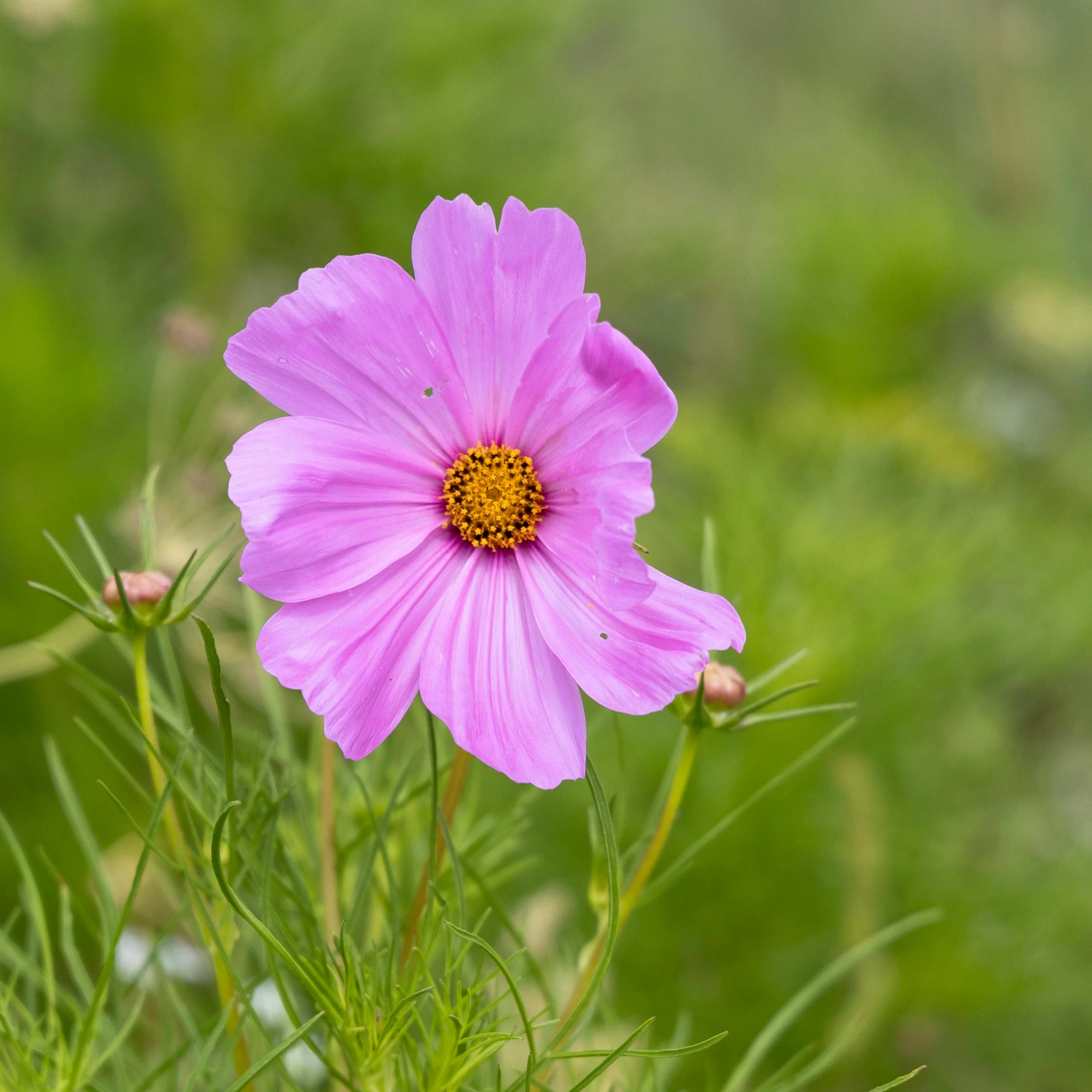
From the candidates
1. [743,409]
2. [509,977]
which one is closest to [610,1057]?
[509,977]

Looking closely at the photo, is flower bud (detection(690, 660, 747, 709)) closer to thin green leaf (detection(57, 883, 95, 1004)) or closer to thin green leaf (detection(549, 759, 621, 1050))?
thin green leaf (detection(549, 759, 621, 1050))

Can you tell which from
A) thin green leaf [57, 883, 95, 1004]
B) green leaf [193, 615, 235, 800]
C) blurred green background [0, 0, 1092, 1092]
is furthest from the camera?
blurred green background [0, 0, 1092, 1092]

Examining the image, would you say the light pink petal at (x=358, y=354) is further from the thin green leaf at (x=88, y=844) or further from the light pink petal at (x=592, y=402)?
the thin green leaf at (x=88, y=844)

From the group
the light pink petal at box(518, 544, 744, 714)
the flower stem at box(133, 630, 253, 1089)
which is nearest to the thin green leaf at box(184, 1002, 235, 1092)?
the flower stem at box(133, 630, 253, 1089)

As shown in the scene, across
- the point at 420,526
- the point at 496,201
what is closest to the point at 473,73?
the point at 496,201

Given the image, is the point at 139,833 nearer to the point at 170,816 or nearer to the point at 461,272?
the point at 170,816

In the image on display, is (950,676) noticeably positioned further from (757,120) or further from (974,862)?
(757,120)
